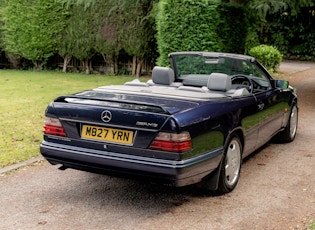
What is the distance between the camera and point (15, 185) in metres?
5.29

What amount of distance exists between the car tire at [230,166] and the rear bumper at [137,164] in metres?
0.24

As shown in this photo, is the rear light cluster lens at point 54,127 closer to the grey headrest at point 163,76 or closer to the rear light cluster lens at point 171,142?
the rear light cluster lens at point 171,142

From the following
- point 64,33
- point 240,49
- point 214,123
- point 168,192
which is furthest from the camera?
point 64,33

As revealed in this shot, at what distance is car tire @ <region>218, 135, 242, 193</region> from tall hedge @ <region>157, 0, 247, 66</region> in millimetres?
9655

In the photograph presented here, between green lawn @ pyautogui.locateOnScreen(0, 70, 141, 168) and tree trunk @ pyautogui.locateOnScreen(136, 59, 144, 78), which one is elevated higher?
tree trunk @ pyautogui.locateOnScreen(136, 59, 144, 78)

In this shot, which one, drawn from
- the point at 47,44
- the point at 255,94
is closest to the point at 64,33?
the point at 47,44

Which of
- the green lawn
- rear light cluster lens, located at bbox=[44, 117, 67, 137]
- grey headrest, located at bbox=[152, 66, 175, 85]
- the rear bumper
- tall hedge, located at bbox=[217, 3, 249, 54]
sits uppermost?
tall hedge, located at bbox=[217, 3, 249, 54]

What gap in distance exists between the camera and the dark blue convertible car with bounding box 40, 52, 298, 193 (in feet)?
13.8

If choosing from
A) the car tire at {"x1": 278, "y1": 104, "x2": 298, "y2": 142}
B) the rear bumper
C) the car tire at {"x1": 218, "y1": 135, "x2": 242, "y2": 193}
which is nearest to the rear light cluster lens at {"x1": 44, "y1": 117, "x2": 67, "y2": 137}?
the rear bumper

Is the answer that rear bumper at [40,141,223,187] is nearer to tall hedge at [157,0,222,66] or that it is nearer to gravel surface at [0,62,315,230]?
gravel surface at [0,62,315,230]

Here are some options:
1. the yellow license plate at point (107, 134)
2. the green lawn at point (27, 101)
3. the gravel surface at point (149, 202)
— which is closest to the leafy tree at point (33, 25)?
the green lawn at point (27, 101)

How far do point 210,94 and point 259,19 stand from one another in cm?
1477

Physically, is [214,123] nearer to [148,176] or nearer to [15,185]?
[148,176]

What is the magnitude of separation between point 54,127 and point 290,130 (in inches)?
168
